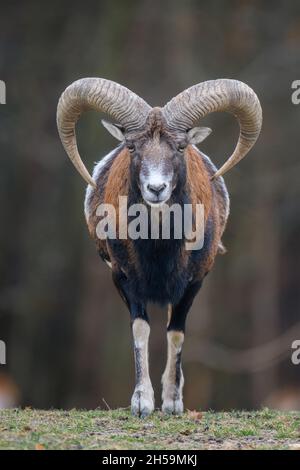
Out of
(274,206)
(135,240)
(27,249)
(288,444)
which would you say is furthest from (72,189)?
(288,444)

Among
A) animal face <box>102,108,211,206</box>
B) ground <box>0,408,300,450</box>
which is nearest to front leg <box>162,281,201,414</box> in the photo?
ground <box>0,408,300,450</box>

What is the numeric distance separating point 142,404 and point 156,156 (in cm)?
299

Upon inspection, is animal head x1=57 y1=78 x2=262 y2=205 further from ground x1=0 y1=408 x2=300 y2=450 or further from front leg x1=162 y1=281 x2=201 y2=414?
ground x1=0 y1=408 x2=300 y2=450

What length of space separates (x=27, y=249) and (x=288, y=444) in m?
26.2

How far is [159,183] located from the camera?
53.2 ft

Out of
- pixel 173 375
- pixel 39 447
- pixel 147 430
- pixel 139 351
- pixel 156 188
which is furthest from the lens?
pixel 173 375

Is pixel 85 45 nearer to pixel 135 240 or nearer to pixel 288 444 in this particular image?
pixel 135 240

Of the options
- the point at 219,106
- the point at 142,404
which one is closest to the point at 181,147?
the point at 219,106

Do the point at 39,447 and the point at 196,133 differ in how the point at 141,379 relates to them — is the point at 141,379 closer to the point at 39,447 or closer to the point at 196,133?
the point at 196,133

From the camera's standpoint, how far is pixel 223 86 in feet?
59.2

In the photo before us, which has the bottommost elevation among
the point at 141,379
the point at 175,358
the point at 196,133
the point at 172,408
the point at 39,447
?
the point at 39,447

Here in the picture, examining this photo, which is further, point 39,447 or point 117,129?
point 117,129

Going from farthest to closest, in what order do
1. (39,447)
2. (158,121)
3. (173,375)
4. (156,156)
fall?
(173,375)
(158,121)
(156,156)
(39,447)
